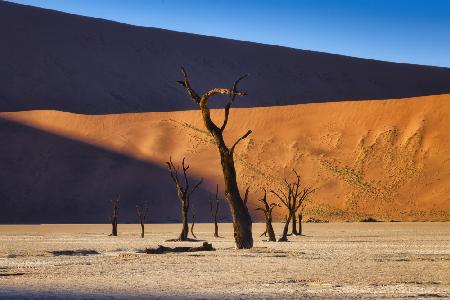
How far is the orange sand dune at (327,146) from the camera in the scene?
235ft

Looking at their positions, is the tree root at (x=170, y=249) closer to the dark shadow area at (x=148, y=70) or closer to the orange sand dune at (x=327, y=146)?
the orange sand dune at (x=327, y=146)

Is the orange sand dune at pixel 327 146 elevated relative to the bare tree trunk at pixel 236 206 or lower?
elevated

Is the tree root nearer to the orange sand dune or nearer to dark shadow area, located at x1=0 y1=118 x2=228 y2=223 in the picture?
the orange sand dune

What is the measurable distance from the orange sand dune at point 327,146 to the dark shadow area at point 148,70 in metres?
27.3

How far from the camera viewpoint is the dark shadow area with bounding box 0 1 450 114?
117562 millimetres

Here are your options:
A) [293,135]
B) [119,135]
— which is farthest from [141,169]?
[293,135]

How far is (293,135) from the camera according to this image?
83250 mm

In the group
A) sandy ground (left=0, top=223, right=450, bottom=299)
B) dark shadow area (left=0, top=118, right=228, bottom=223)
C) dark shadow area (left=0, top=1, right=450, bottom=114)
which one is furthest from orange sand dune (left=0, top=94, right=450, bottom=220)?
sandy ground (left=0, top=223, right=450, bottom=299)

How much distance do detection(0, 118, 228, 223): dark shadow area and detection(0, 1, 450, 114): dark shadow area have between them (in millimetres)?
27409

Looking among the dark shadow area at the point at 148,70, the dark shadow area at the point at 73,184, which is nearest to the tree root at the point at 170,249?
the dark shadow area at the point at 73,184

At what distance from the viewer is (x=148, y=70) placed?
129750mm

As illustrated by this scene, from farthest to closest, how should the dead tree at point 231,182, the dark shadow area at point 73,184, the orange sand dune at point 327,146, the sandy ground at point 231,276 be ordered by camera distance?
the dark shadow area at point 73,184 < the orange sand dune at point 327,146 < the dead tree at point 231,182 < the sandy ground at point 231,276

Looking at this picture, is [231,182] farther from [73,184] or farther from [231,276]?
[73,184]

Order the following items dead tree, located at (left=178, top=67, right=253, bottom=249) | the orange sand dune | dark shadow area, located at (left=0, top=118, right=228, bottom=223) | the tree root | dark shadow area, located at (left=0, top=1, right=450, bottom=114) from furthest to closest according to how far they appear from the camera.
Answer: 1. dark shadow area, located at (left=0, top=1, right=450, bottom=114)
2. dark shadow area, located at (left=0, top=118, right=228, bottom=223)
3. the orange sand dune
4. dead tree, located at (left=178, top=67, right=253, bottom=249)
5. the tree root
